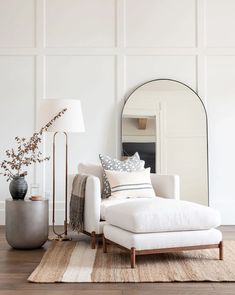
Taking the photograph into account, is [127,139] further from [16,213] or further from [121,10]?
[16,213]

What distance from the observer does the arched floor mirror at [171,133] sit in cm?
620

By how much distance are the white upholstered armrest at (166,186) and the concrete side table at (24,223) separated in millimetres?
1219

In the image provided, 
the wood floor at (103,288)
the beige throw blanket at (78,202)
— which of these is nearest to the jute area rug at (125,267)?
the wood floor at (103,288)

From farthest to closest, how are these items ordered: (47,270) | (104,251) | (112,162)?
(112,162) < (104,251) < (47,270)

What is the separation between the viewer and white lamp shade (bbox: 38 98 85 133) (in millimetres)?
4949

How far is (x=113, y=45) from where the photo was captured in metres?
6.30

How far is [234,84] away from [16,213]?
3117 millimetres

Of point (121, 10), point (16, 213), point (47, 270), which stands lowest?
point (47, 270)

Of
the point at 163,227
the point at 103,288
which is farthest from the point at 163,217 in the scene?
the point at 103,288

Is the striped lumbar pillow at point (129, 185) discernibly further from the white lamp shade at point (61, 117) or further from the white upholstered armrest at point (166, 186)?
the white lamp shade at point (61, 117)

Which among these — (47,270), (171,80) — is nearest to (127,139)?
(171,80)

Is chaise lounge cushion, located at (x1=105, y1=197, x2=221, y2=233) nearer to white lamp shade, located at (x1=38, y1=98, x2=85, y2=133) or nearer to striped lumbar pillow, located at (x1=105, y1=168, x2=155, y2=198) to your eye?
striped lumbar pillow, located at (x1=105, y1=168, x2=155, y2=198)

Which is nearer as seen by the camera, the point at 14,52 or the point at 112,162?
the point at 112,162

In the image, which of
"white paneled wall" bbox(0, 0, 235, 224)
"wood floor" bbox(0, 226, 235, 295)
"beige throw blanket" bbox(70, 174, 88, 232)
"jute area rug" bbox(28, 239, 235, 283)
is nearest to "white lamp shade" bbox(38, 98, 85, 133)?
"beige throw blanket" bbox(70, 174, 88, 232)
